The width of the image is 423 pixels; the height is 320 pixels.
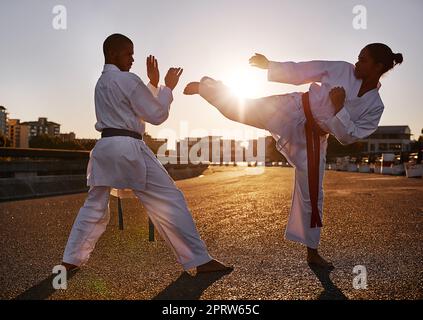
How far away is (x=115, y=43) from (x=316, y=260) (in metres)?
2.64

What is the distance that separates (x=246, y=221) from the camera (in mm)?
7980

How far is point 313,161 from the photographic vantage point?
14.9 feet

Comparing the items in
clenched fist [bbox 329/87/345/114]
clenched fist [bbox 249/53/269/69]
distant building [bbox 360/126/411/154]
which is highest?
clenched fist [bbox 249/53/269/69]

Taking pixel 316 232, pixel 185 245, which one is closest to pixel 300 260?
pixel 316 232

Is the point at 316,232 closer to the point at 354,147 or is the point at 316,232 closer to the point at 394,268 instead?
the point at 394,268

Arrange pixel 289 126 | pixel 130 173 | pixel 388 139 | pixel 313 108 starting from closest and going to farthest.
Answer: pixel 130 173 → pixel 313 108 → pixel 289 126 → pixel 388 139

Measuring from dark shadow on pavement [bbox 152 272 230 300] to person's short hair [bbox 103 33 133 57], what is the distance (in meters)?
2.06

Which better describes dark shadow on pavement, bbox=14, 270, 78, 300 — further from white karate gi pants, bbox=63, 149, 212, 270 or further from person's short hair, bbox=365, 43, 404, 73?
person's short hair, bbox=365, 43, 404, 73

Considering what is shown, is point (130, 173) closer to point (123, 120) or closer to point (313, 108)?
point (123, 120)

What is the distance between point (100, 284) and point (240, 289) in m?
1.07

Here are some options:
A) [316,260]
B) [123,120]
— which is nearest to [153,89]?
[123,120]

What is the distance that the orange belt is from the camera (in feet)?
14.9

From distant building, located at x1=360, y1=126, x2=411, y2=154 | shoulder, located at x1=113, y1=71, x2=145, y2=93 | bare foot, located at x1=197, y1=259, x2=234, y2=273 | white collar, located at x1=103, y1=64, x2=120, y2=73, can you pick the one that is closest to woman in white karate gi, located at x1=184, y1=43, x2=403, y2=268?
bare foot, located at x1=197, y1=259, x2=234, y2=273

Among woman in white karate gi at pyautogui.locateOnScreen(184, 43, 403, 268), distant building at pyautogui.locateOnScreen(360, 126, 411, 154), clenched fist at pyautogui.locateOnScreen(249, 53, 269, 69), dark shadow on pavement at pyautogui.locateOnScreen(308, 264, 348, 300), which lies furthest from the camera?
distant building at pyautogui.locateOnScreen(360, 126, 411, 154)
